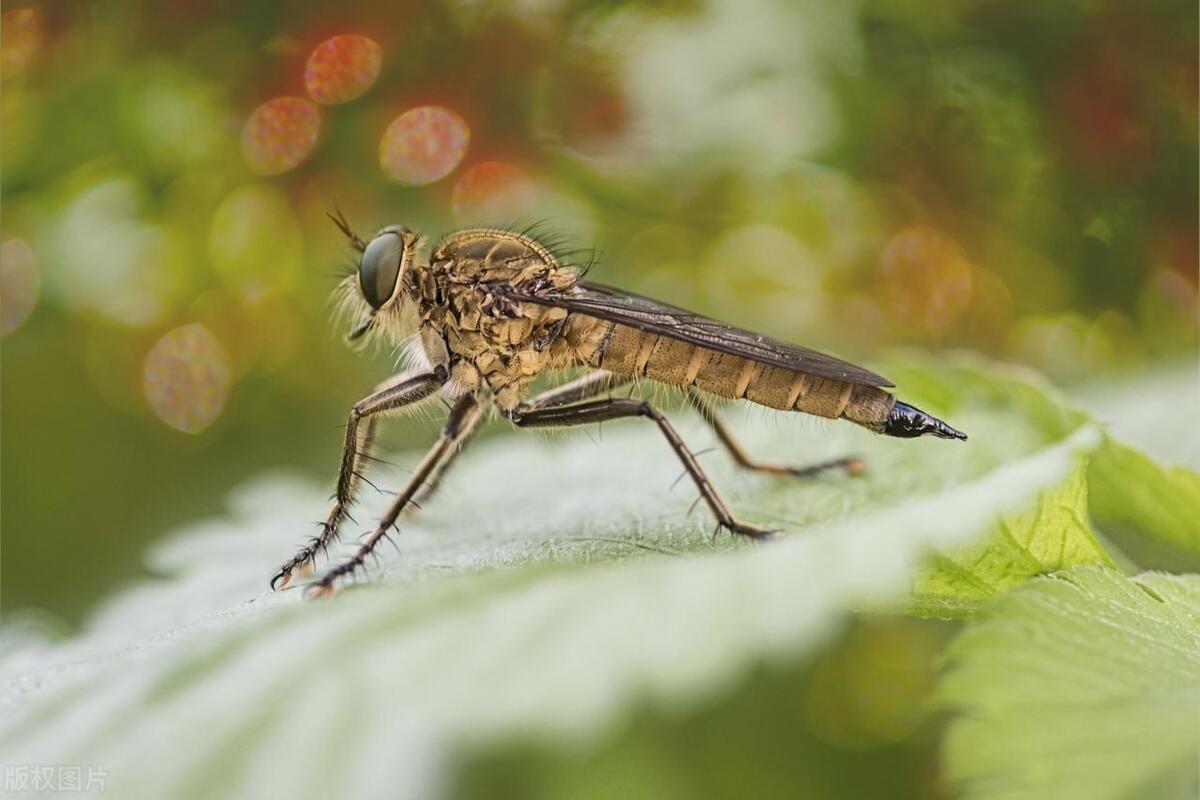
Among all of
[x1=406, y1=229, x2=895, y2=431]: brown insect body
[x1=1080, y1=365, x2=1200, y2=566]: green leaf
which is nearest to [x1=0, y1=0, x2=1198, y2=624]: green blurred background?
[x1=406, y1=229, x2=895, y2=431]: brown insect body

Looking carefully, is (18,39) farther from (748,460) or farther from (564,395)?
(748,460)

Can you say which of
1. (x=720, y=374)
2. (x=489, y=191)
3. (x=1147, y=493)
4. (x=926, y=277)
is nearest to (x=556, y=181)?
(x=489, y=191)

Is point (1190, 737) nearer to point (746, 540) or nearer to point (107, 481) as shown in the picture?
point (746, 540)

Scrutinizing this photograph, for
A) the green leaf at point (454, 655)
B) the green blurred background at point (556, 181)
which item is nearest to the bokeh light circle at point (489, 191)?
the green blurred background at point (556, 181)

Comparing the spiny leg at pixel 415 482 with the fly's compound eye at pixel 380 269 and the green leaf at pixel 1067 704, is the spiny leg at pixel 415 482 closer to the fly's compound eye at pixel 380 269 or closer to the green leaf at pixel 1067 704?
the fly's compound eye at pixel 380 269

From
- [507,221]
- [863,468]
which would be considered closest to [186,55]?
[507,221]

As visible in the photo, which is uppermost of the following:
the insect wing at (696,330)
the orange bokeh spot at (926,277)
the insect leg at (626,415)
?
the orange bokeh spot at (926,277)

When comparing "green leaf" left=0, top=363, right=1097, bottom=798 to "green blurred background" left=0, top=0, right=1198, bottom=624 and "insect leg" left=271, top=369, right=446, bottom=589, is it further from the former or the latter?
"green blurred background" left=0, top=0, right=1198, bottom=624
